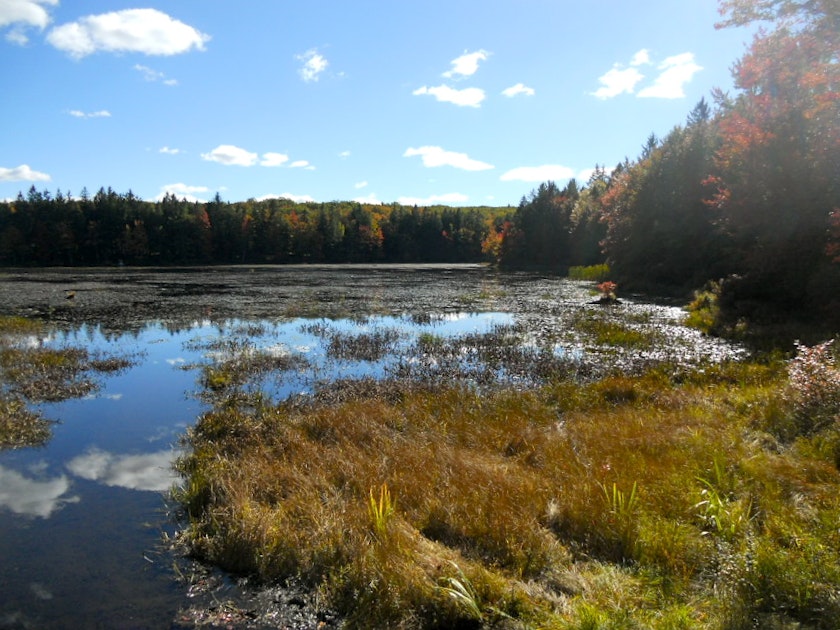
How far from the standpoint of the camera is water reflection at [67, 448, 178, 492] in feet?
24.9

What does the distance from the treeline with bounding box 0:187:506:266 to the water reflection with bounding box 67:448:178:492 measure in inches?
3980

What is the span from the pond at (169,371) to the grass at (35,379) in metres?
0.39

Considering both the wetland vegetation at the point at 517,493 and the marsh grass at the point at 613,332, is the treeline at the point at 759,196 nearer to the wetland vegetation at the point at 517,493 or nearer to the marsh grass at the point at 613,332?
the marsh grass at the point at 613,332

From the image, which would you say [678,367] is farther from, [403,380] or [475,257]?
[475,257]

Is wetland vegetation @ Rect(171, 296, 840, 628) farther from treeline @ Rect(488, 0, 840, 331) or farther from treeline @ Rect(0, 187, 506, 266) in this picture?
treeline @ Rect(0, 187, 506, 266)

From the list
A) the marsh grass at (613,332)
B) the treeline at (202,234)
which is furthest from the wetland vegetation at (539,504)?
the treeline at (202,234)

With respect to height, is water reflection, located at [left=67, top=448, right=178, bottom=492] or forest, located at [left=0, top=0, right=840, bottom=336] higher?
forest, located at [left=0, top=0, right=840, bottom=336]

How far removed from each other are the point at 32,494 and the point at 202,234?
105393mm

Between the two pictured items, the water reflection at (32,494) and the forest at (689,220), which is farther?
the forest at (689,220)

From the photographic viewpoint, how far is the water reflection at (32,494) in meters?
6.73

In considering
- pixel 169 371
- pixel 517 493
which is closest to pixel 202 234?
pixel 169 371

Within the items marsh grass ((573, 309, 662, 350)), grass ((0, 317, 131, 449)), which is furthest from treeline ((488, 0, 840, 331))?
grass ((0, 317, 131, 449))

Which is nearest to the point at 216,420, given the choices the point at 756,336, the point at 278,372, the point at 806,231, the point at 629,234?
the point at 278,372

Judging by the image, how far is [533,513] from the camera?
582 cm
